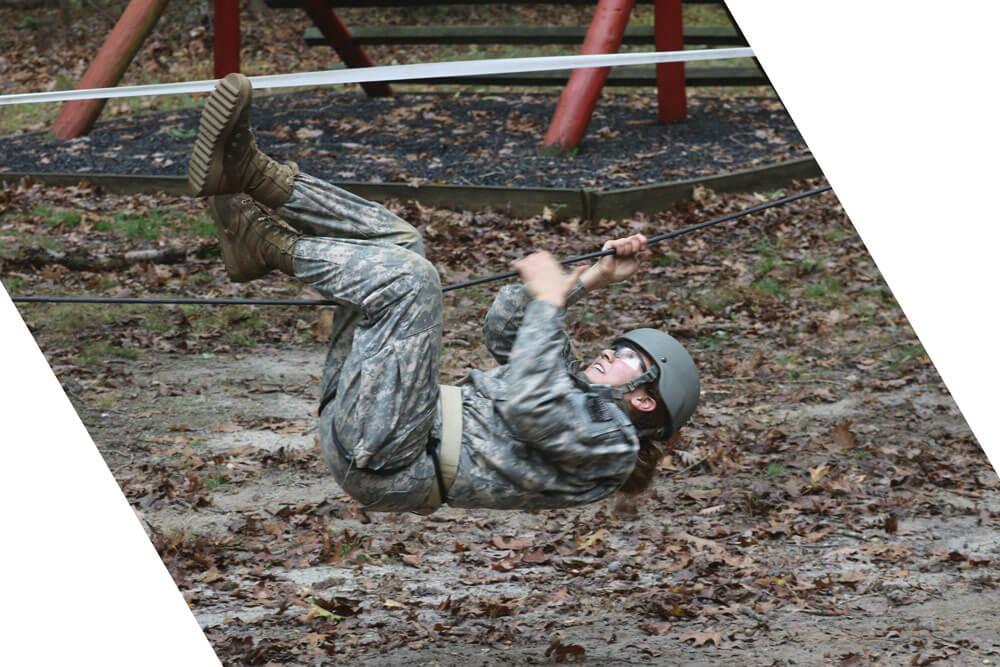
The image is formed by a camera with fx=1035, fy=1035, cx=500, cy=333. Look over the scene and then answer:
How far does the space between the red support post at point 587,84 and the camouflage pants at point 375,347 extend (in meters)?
6.29

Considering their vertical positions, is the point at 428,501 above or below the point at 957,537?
above

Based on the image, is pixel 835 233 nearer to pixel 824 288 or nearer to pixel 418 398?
pixel 824 288

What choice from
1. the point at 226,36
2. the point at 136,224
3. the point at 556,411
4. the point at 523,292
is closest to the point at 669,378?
the point at 556,411

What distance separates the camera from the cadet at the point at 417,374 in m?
3.31

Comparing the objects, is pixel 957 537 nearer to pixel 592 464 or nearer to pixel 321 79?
pixel 592 464

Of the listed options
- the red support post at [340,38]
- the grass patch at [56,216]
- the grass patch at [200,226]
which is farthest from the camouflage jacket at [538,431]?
the red support post at [340,38]

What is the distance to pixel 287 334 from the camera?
287 inches

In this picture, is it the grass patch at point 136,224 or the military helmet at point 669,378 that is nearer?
the military helmet at point 669,378

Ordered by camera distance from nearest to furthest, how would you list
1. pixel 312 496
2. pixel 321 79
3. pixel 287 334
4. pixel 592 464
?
pixel 592 464 < pixel 321 79 < pixel 312 496 < pixel 287 334

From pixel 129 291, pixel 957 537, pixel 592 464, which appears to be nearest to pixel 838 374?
pixel 957 537

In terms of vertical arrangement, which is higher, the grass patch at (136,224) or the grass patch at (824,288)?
the grass patch at (136,224)

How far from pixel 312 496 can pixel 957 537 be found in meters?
3.28

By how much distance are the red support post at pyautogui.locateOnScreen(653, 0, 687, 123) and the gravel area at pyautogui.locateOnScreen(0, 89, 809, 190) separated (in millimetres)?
169

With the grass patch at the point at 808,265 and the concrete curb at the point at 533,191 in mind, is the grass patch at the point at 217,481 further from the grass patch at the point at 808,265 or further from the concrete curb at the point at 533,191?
the grass patch at the point at 808,265
